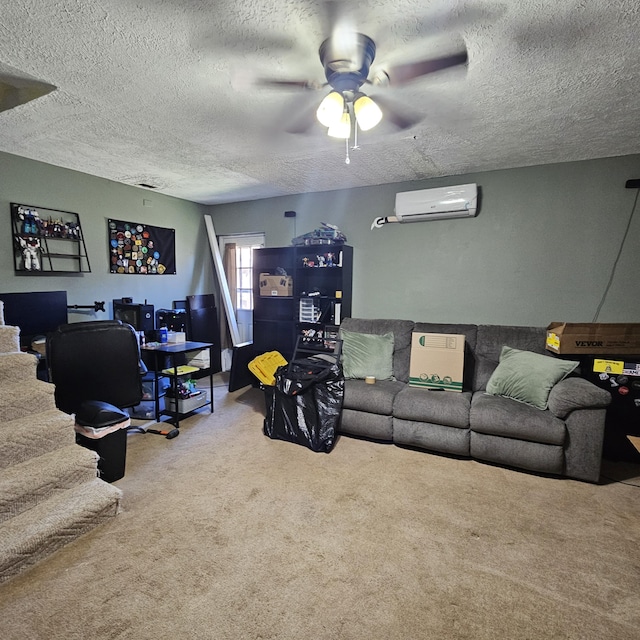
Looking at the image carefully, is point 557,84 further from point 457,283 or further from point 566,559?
point 566,559

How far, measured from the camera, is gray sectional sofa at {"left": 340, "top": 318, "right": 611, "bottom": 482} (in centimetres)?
233

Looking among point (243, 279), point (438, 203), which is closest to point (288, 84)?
point (438, 203)

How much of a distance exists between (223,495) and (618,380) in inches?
112

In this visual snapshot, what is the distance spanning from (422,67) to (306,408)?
7.57ft

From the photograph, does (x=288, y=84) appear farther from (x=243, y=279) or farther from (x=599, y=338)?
(x=243, y=279)

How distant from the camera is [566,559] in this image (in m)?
1.71

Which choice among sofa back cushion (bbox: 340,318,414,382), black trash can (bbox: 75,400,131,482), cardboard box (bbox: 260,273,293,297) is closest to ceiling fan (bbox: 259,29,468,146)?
sofa back cushion (bbox: 340,318,414,382)

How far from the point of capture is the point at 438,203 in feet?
11.3

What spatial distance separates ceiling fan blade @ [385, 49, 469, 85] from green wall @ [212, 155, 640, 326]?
76.1 inches

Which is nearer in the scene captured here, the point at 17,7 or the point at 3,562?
the point at 17,7

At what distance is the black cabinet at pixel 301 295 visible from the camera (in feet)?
13.1

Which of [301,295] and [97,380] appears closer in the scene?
[97,380]

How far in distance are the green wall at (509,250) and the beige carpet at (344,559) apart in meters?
1.46

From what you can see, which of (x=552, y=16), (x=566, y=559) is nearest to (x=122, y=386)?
(x=566, y=559)
